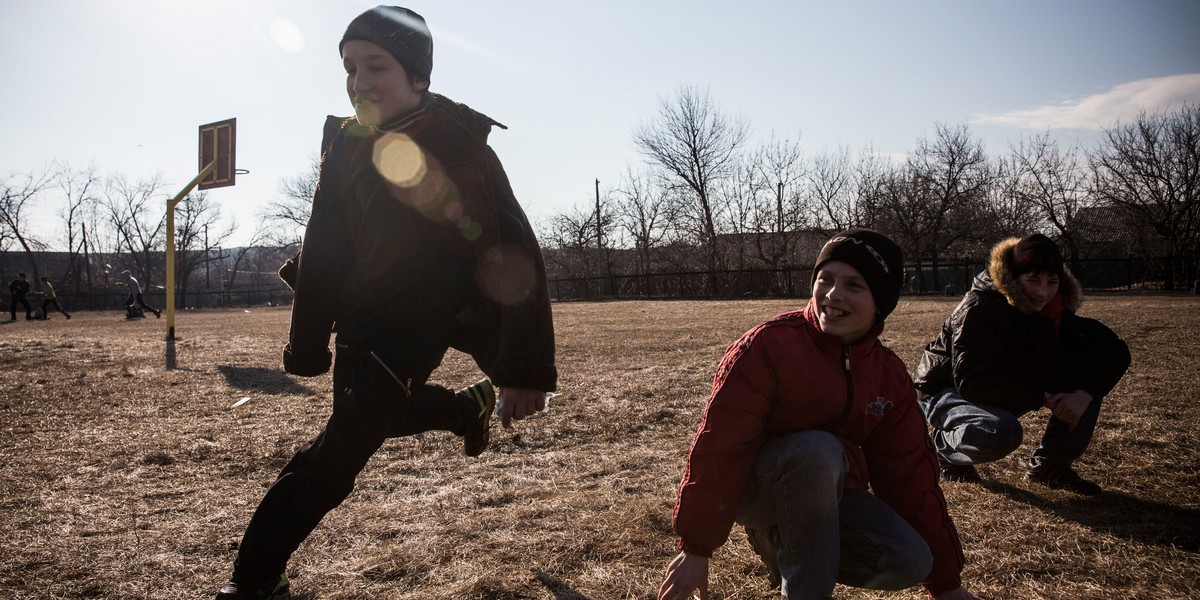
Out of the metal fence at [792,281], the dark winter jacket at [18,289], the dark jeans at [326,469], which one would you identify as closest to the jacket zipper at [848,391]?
the dark jeans at [326,469]

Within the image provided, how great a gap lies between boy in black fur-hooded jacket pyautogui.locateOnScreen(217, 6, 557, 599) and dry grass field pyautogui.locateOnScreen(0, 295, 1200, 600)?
495 mm

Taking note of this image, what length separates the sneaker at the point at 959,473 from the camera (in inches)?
126

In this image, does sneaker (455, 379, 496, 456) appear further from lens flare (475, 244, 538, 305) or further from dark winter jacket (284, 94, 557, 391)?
lens flare (475, 244, 538, 305)

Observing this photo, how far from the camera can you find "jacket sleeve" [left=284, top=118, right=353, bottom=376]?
2.02 m

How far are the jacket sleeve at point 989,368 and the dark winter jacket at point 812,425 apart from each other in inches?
41.6

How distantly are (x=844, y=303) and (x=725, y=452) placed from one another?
0.49 meters

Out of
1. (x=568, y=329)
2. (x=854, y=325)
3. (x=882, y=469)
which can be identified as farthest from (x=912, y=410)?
(x=568, y=329)

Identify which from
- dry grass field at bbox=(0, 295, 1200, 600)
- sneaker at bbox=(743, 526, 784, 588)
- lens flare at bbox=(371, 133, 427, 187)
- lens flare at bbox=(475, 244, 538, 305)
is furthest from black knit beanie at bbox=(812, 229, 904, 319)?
lens flare at bbox=(371, 133, 427, 187)

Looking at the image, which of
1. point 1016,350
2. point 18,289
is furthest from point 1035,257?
point 18,289

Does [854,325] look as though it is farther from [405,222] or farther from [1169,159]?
[1169,159]

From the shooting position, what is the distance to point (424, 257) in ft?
6.42

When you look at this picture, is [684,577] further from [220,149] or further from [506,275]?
[220,149]

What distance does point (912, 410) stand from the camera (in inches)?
75.9

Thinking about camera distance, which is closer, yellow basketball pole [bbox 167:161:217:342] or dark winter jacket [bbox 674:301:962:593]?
dark winter jacket [bbox 674:301:962:593]
